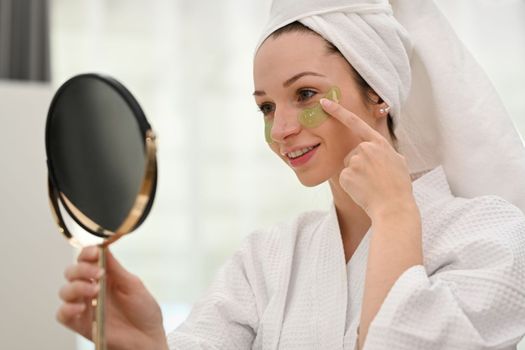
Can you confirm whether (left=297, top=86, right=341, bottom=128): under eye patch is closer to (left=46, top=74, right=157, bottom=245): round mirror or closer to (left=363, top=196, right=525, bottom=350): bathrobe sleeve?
(left=363, top=196, right=525, bottom=350): bathrobe sleeve

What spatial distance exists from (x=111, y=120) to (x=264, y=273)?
0.63m

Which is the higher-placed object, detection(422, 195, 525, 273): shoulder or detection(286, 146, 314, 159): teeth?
detection(286, 146, 314, 159): teeth

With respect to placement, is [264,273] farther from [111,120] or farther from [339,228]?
[111,120]

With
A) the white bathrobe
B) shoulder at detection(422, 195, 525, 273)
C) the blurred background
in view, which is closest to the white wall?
the blurred background

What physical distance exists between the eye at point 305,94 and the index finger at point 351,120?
3 centimetres

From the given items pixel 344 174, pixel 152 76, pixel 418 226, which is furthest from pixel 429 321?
pixel 152 76

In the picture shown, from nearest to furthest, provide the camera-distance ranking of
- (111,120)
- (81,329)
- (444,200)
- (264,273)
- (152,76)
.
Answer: (111,120)
(81,329)
(444,200)
(264,273)
(152,76)

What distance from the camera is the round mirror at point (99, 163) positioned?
68 centimetres

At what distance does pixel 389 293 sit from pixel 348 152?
319 millimetres

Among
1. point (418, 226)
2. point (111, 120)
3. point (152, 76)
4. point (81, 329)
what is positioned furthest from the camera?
point (152, 76)

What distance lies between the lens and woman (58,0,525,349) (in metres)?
0.91

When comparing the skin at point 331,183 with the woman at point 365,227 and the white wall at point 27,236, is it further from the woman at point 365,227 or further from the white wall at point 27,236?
the white wall at point 27,236

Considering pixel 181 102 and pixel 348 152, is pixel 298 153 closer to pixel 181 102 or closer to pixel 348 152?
pixel 348 152

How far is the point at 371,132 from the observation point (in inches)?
41.7
